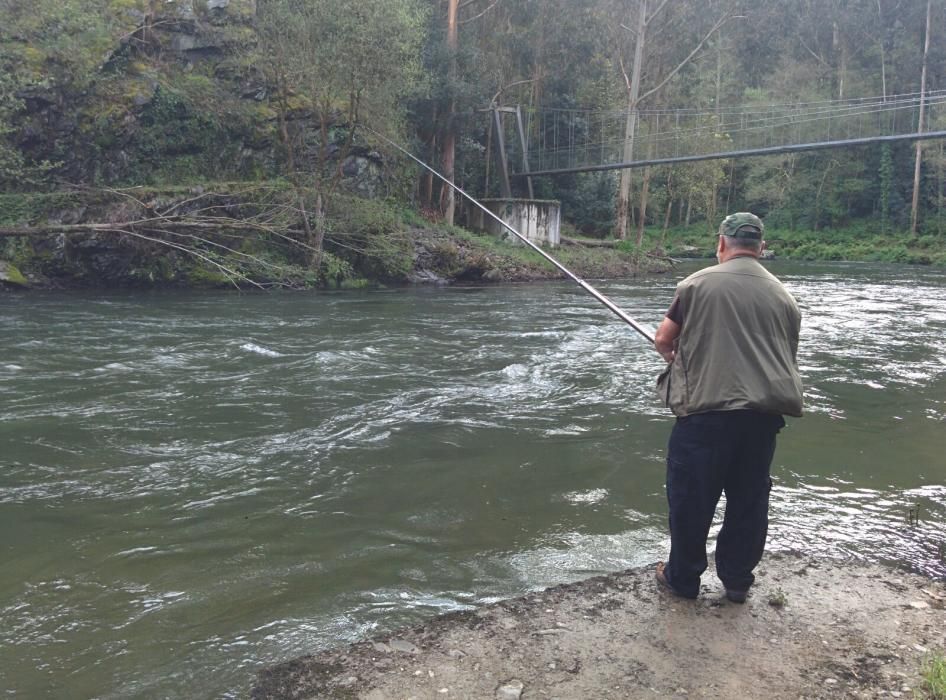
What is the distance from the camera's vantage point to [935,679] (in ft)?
9.48

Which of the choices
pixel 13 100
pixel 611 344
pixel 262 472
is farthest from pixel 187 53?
pixel 262 472

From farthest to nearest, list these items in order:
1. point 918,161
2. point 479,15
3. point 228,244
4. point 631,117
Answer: point 918,161 < point 631,117 < point 479,15 < point 228,244

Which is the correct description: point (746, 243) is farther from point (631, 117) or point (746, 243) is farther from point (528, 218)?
point (631, 117)

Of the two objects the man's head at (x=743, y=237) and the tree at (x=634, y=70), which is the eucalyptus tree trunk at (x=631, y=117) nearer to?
the tree at (x=634, y=70)

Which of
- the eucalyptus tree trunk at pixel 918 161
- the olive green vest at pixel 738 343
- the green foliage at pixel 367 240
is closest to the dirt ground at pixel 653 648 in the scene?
the olive green vest at pixel 738 343

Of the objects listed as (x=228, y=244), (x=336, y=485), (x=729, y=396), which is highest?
(x=228, y=244)

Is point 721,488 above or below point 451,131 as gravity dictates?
below

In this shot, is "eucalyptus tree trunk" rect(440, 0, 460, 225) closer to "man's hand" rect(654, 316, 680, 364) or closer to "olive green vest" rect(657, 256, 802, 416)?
"man's hand" rect(654, 316, 680, 364)

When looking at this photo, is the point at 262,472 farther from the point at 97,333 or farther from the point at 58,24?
the point at 58,24

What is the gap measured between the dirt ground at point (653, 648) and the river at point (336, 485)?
0.29m

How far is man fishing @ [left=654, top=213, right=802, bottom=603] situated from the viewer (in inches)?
138

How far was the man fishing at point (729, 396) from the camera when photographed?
11.5 ft

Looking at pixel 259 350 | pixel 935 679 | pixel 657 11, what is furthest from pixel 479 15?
pixel 935 679

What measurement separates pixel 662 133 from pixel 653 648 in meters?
32.2
